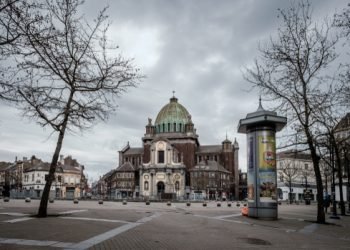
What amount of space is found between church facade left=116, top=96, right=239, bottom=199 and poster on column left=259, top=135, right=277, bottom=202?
234 feet

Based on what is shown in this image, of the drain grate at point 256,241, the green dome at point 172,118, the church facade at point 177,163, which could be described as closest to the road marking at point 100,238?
the drain grate at point 256,241

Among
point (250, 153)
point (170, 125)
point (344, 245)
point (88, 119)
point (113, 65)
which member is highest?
point (170, 125)

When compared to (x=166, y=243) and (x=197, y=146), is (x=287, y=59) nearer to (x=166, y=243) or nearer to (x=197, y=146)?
(x=166, y=243)

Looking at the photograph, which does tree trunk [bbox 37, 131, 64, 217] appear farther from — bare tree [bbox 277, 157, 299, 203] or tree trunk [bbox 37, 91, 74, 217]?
bare tree [bbox 277, 157, 299, 203]

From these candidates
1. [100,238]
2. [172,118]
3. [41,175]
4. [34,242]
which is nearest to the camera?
[34,242]

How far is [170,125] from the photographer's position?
112 metres

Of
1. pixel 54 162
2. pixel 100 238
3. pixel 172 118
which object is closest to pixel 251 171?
pixel 54 162

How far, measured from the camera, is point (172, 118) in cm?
11238

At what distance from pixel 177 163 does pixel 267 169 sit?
273ft

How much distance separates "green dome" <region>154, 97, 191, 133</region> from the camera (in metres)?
112

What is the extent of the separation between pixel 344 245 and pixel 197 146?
352 ft

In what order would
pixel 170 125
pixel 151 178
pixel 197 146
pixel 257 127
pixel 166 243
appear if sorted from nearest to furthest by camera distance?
1. pixel 166 243
2. pixel 257 127
3. pixel 151 178
4. pixel 170 125
5. pixel 197 146

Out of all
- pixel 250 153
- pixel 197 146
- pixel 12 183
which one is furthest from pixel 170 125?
pixel 250 153

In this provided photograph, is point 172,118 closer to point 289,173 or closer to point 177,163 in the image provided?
point 177,163
